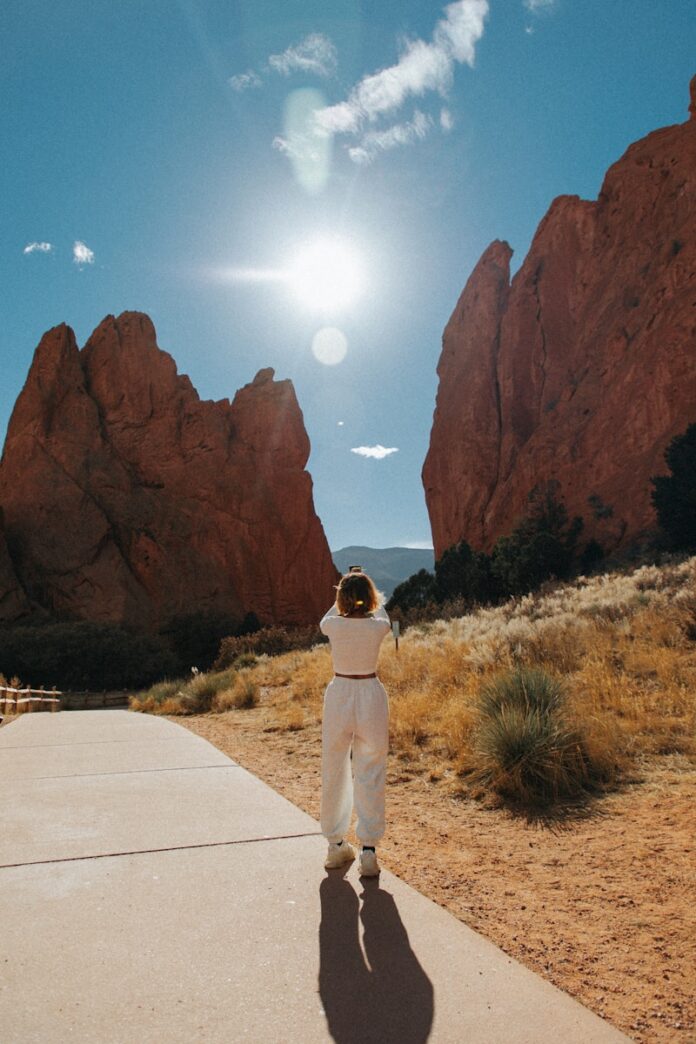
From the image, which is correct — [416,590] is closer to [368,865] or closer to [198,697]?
[198,697]

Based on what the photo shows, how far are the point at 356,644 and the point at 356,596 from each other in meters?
0.32

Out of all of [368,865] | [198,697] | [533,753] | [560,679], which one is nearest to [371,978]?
[368,865]

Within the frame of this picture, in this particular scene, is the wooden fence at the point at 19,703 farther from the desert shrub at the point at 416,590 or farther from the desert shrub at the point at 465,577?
the desert shrub at the point at 416,590

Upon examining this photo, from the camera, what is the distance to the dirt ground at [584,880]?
112 inches

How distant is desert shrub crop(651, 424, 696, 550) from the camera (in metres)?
35.0

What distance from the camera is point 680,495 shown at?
117ft

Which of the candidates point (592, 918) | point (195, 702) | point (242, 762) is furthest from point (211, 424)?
point (592, 918)

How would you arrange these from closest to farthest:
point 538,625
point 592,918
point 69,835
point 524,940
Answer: point 524,940 → point 592,918 → point 69,835 → point 538,625

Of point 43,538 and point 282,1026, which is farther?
point 43,538

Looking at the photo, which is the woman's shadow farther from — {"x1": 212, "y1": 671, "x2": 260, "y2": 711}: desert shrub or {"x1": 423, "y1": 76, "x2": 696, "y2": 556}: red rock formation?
{"x1": 423, "y1": 76, "x2": 696, "y2": 556}: red rock formation

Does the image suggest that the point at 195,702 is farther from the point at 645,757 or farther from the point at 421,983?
the point at 421,983

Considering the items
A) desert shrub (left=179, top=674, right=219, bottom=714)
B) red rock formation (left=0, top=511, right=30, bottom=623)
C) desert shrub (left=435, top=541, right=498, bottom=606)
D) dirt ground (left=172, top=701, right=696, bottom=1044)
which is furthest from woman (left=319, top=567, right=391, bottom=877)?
red rock formation (left=0, top=511, right=30, bottom=623)

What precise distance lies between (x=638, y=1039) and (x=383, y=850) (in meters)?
2.45

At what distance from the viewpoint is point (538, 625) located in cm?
1304
